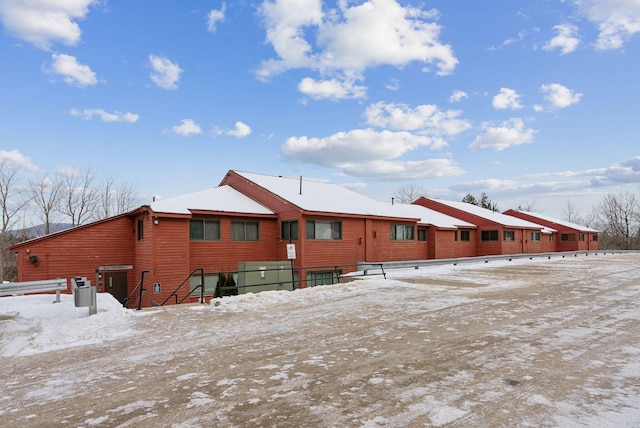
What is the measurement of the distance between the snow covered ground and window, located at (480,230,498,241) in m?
29.2

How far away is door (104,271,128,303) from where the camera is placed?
20.6m

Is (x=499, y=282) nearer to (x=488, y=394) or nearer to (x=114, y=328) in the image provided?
(x=488, y=394)

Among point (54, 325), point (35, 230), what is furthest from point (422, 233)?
point (35, 230)

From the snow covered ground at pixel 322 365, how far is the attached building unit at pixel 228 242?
6.57 metres

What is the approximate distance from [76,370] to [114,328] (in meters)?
2.62

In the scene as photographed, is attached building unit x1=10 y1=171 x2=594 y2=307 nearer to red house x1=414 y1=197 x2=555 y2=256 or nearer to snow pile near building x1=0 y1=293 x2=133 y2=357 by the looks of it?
snow pile near building x1=0 y1=293 x2=133 y2=357

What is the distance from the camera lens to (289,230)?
21906mm

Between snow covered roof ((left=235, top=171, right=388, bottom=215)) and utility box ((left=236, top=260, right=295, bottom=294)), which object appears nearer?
utility box ((left=236, top=260, right=295, bottom=294))

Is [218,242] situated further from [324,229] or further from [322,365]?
[322,365]

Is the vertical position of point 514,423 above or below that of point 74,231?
below

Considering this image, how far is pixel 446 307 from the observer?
34.2 feet

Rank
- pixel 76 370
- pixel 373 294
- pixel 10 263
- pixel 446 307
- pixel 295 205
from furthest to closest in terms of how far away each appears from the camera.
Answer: pixel 10 263
pixel 295 205
pixel 373 294
pixel 446 307
pixel 76 370

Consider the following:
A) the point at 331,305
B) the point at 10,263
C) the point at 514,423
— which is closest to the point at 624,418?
the point at 514,423

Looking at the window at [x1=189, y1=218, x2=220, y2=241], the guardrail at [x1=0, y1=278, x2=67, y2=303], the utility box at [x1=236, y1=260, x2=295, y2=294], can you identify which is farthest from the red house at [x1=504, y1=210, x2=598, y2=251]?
the guardrail at [x1=0, y1=278, x2=67, y2=303]
